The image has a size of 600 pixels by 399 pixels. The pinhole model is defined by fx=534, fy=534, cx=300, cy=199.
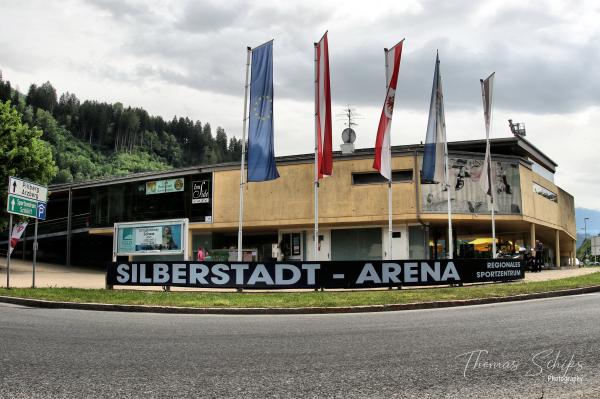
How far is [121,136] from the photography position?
18700cm

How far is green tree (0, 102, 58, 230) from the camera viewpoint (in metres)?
31.8

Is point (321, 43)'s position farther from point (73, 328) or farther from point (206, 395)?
point (206, 395)

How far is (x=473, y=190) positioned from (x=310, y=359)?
90.2 ft

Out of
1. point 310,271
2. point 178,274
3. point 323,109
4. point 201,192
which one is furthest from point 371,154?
point 178,274

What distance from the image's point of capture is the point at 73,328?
32.1ft

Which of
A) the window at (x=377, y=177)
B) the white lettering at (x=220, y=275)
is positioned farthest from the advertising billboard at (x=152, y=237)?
the window at (x=377, y=177)

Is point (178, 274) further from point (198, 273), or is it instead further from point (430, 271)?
point (430, 271)

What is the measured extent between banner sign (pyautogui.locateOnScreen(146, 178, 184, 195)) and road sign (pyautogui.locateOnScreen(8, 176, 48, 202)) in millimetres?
16814

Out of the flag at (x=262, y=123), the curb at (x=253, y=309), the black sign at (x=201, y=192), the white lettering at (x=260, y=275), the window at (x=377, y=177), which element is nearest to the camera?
the curb at (x=253, y=309)

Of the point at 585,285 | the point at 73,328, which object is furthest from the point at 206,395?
the point at 585,285

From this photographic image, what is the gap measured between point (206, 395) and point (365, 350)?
2793mm

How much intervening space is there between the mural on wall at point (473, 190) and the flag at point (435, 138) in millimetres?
4944

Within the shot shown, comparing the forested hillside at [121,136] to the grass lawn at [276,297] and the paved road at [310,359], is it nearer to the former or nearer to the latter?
the grass lawn at [276,297]

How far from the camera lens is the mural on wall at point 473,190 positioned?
101 ft
